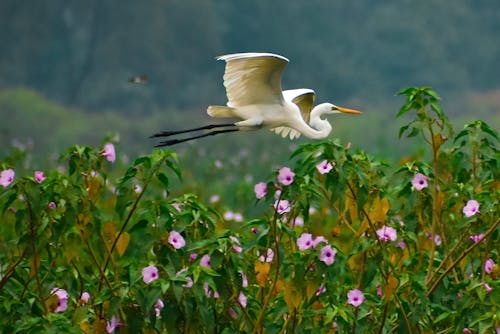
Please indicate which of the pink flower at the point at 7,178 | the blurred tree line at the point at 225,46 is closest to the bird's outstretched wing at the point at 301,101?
the pink flower at the point at 7,178

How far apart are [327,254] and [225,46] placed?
11327 millimetres

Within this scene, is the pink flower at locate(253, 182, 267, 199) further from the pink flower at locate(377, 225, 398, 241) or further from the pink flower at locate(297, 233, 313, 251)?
the pink flower at locate(377, 225, 398, 241)

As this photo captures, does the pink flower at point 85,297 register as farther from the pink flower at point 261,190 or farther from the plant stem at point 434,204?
the plant stem at point 434,204

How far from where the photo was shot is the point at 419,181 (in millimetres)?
3244

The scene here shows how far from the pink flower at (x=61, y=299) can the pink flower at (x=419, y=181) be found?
99 centimetres

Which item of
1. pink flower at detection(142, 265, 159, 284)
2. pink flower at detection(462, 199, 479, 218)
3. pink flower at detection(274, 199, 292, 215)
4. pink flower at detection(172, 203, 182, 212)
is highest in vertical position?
pink flower at detection(462, 199, 479, 218)

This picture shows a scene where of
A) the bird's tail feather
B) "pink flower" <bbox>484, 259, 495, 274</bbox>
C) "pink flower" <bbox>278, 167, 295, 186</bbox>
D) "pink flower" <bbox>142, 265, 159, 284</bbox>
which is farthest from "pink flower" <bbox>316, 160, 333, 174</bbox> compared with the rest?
the bird's tail feather

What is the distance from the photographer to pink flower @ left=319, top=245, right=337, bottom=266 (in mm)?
2963

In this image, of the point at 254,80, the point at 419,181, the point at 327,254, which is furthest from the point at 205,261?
the point at 254,80

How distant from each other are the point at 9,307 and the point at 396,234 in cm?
100

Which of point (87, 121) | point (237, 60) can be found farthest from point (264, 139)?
point (237, 60)

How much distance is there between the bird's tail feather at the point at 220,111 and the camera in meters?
3.90

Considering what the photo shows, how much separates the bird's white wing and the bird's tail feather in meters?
0.03

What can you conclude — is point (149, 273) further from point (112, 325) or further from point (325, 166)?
point (325, 166)
